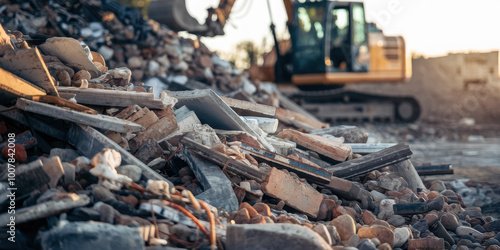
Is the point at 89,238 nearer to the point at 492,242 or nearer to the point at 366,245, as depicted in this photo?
the point at 366,245

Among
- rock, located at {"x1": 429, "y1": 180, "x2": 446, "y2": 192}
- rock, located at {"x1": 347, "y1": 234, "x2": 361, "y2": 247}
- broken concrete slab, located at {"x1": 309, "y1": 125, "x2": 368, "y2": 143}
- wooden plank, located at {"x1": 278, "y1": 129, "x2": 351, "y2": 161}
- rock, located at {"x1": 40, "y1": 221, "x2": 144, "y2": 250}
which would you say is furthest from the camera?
A: broken concrete slab, located at {"x1": 309, "y1": 125, "x2": 368, "y2": 143}

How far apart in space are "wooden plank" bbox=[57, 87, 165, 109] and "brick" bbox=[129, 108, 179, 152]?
0.17 metres

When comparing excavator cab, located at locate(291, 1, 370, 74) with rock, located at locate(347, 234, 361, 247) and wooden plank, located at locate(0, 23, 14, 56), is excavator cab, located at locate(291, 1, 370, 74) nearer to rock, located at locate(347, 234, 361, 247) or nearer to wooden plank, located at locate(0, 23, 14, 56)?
wooden plank, located at locate(0, 23, 14, 56)

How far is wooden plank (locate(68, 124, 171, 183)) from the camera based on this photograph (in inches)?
146

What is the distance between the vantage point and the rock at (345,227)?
364cm

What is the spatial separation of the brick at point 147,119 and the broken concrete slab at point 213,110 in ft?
1.90

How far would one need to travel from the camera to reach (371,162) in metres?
5.21

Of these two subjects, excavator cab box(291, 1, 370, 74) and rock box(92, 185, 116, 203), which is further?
excavator cab box(291, 1, 370, 74)

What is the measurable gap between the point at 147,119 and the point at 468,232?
2.92 metres

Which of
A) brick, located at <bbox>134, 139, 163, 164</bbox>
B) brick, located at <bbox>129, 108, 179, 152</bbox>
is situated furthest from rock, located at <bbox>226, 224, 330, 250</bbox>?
brick, located at <bbox>129, 108, 179, 152</bbox>

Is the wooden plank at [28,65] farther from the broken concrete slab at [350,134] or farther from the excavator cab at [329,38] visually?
the excavator cab at [329,38]

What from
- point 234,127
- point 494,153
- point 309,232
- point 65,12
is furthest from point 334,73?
point 309,232

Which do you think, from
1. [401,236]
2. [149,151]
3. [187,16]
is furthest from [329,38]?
[401,236]

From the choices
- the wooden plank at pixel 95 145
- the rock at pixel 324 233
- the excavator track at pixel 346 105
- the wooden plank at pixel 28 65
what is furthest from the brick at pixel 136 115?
the excavator track at pixel 346 105
